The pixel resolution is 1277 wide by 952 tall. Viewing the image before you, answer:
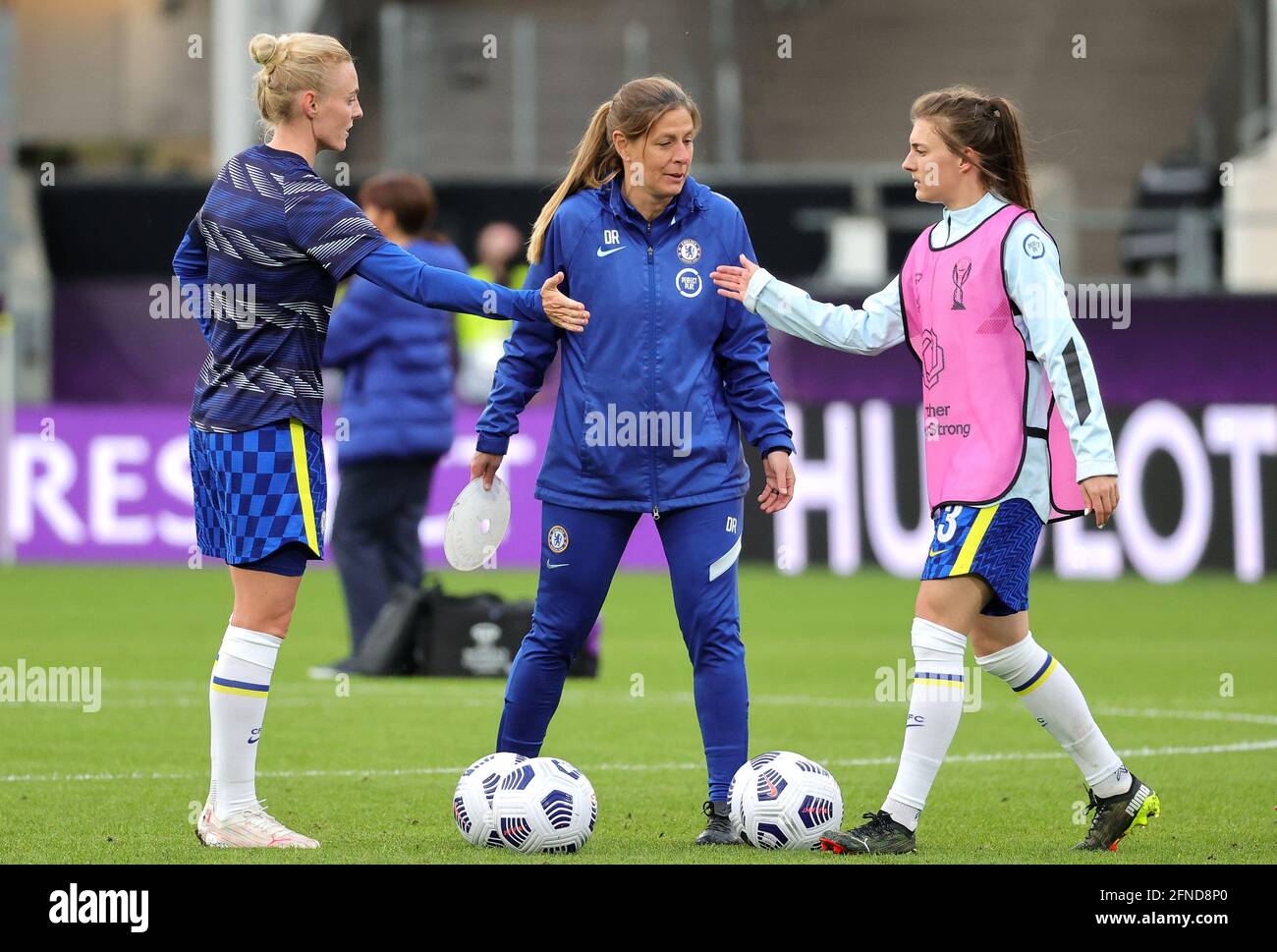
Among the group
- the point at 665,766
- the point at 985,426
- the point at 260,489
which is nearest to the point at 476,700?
the point at 665,766

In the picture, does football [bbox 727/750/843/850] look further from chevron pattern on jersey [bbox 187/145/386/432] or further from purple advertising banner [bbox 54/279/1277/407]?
purple advertising banner [bbox 54/279/1277/407]

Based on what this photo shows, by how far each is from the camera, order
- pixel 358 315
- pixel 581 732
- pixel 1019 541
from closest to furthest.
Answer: pixel 1019 541
pixel 581 732
pixel 358 315

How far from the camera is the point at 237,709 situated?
590cm

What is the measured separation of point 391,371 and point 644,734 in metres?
2.67

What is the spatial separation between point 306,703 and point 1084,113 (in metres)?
17.1

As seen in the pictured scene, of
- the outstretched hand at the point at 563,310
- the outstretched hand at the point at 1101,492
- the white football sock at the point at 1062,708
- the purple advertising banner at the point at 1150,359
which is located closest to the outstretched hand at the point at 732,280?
the outstretched hand at the point at 563,310

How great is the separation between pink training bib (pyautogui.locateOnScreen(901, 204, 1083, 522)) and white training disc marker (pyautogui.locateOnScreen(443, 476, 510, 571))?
4.28ft

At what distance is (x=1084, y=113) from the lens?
80.4ft

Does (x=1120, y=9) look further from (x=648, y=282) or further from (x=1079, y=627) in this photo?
(x=648, y=282)

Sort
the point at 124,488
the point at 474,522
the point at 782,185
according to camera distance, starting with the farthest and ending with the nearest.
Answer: the point at 782,185 → the point at 124,488 → the point at 474,522

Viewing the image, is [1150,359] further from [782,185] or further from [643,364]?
[643,364]

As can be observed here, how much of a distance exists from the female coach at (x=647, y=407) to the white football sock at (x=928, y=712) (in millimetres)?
528

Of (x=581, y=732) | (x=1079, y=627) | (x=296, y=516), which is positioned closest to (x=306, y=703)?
(x=581, y=732)

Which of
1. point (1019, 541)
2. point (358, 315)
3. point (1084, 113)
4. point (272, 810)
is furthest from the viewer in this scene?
point (1084, 113)
